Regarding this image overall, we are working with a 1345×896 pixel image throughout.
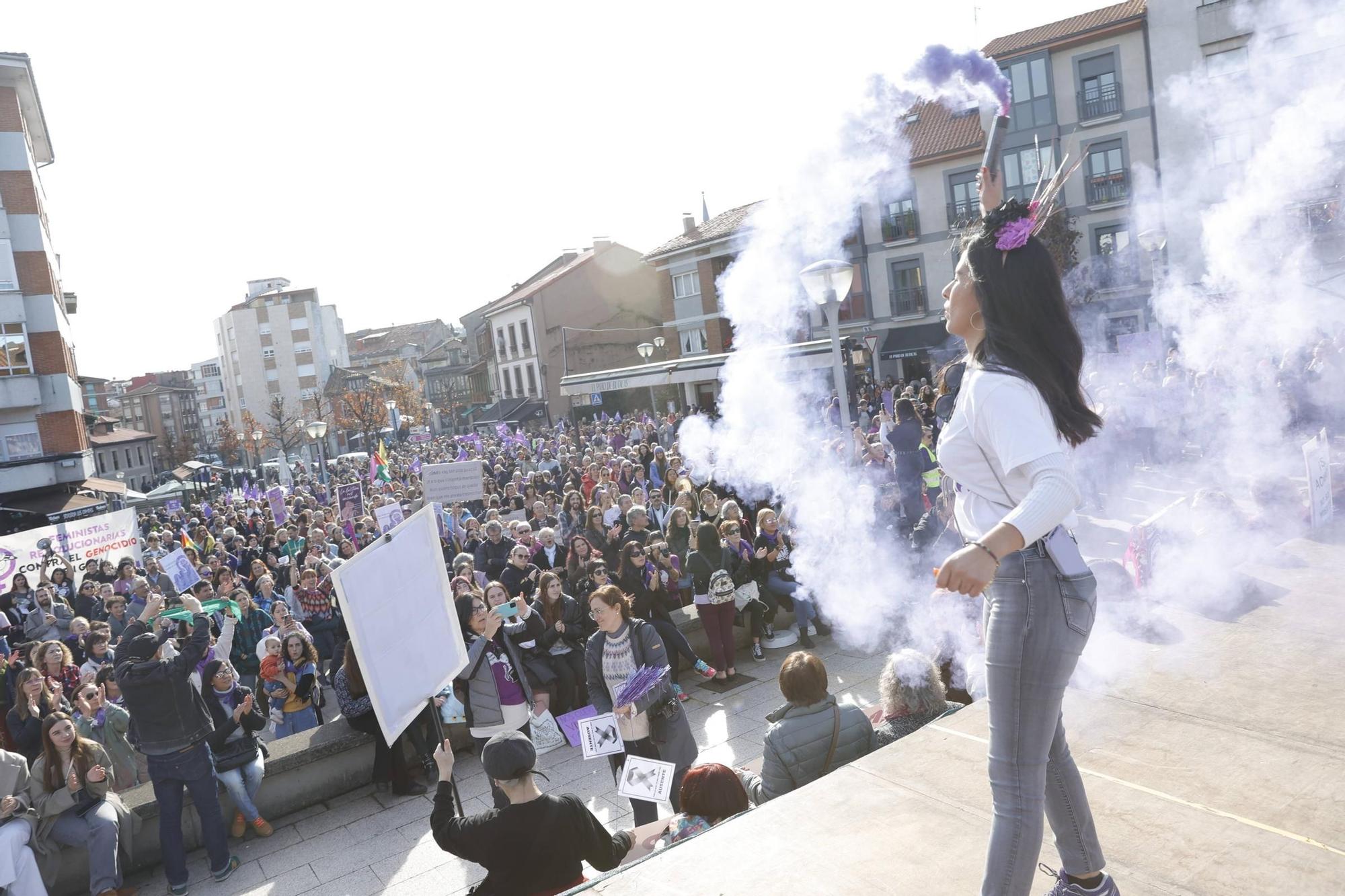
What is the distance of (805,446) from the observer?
1205 cm

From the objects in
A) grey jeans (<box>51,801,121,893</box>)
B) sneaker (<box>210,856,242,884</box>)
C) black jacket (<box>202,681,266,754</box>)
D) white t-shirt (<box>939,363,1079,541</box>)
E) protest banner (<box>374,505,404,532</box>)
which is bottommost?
sneaker (<box>210,856,242,884</box>)

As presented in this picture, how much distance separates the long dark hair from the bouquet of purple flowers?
3728 millimetres

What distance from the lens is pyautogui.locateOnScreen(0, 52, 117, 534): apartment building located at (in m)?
27.3

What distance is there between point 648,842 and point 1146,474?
12.2 m

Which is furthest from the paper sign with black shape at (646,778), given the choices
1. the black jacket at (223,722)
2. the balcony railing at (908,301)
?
the balcony railing at (908,301)

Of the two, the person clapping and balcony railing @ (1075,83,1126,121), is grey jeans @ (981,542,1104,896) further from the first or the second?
balcony railing @ (1075,83,1126,121)

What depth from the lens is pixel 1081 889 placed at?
7.46 feet

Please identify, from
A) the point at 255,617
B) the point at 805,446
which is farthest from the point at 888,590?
the point at 255,617

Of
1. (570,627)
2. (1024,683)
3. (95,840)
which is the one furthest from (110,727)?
(1024,683)

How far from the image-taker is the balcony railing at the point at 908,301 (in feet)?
111

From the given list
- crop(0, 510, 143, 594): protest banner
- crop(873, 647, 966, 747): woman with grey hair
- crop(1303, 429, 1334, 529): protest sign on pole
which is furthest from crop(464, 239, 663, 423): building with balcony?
crop(873, 647, 966, 747): woman with grey hair

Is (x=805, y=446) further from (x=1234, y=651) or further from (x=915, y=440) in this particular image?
(x=1234, y=651)

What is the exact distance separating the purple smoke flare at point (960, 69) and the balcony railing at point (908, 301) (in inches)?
1056

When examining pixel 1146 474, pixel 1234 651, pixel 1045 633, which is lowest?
pixel 1146 474
